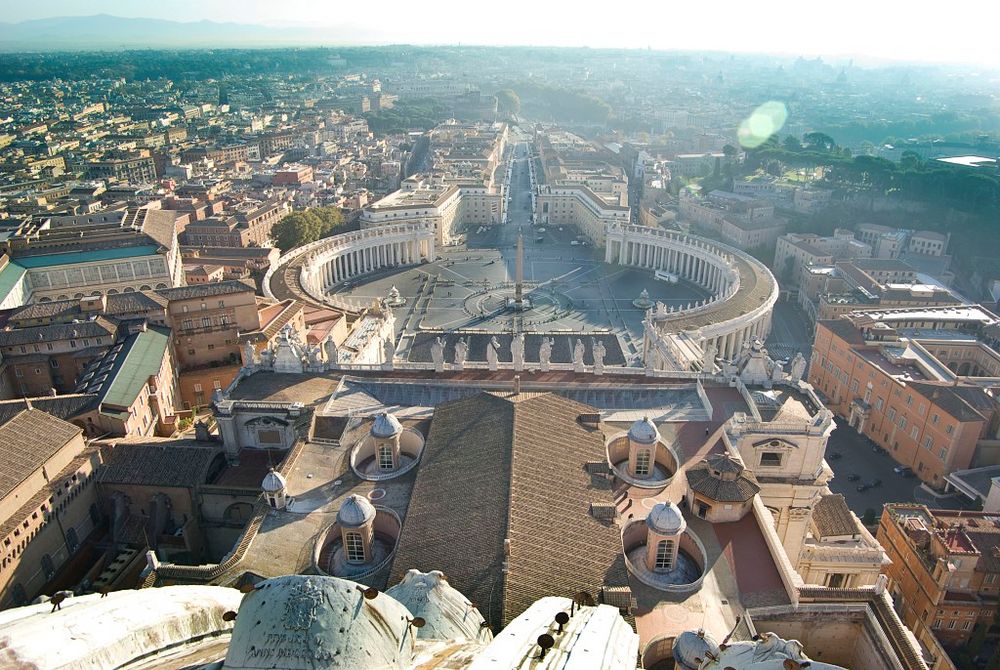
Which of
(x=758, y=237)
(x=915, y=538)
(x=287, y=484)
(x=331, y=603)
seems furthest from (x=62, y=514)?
(x=758, y=237)

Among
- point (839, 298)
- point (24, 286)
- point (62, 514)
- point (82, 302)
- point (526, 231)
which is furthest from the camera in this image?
point (526, 231)

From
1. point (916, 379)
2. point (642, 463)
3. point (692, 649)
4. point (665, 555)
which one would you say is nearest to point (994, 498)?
point (916, 379)

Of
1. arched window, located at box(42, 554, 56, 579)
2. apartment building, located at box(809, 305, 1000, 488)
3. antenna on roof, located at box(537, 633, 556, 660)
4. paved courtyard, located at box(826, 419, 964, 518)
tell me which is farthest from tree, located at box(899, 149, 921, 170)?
arched window, located at box(42, 554, 56, 579)

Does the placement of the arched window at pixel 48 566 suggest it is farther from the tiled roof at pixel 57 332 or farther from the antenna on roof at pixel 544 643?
the antenna on roof at pixel 544 643

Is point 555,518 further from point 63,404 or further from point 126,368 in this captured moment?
point 126,368

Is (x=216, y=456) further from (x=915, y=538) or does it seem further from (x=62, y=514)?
(x=915, y=538)

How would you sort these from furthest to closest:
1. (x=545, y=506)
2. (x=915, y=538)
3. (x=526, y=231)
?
(x=526, y=231) < (x=915, y=538) < (x=545, y=506)

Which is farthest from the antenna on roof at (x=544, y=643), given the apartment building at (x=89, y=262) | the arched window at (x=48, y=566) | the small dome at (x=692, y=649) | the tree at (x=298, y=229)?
the tree at (x=298, y=229)
